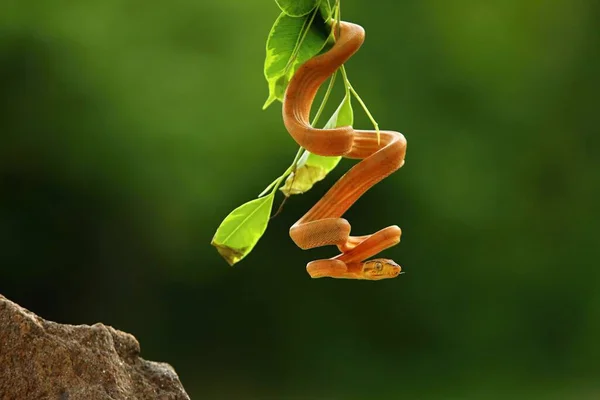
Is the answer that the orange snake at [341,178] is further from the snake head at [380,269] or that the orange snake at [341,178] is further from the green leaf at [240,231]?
the green leaf at [240,231]

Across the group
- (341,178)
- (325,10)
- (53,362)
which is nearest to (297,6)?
(325,10)

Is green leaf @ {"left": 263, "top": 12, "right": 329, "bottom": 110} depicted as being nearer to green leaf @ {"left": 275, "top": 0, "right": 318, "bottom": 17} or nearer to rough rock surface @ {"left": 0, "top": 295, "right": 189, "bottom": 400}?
green leaf @ {"left": 275, "top": 0, "right": 318, "bottom": 17}

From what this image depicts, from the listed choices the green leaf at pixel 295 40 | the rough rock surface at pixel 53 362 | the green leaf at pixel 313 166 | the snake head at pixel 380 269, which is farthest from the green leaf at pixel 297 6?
the rough rock surface at pixel 53 362

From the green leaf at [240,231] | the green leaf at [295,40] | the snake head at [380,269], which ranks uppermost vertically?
the green leaf at [295,40]

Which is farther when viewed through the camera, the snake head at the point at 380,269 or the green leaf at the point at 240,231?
the green leaf at the point at 240,231

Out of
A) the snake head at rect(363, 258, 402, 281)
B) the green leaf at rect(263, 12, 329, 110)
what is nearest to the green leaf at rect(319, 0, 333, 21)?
the green leaf at rect(263, 12, 329, 110)

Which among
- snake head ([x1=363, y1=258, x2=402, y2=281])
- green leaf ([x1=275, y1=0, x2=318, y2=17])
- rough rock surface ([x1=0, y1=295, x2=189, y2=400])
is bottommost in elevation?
rough rock surface ([x1=0, y1=295, x2=189, y2=400])
